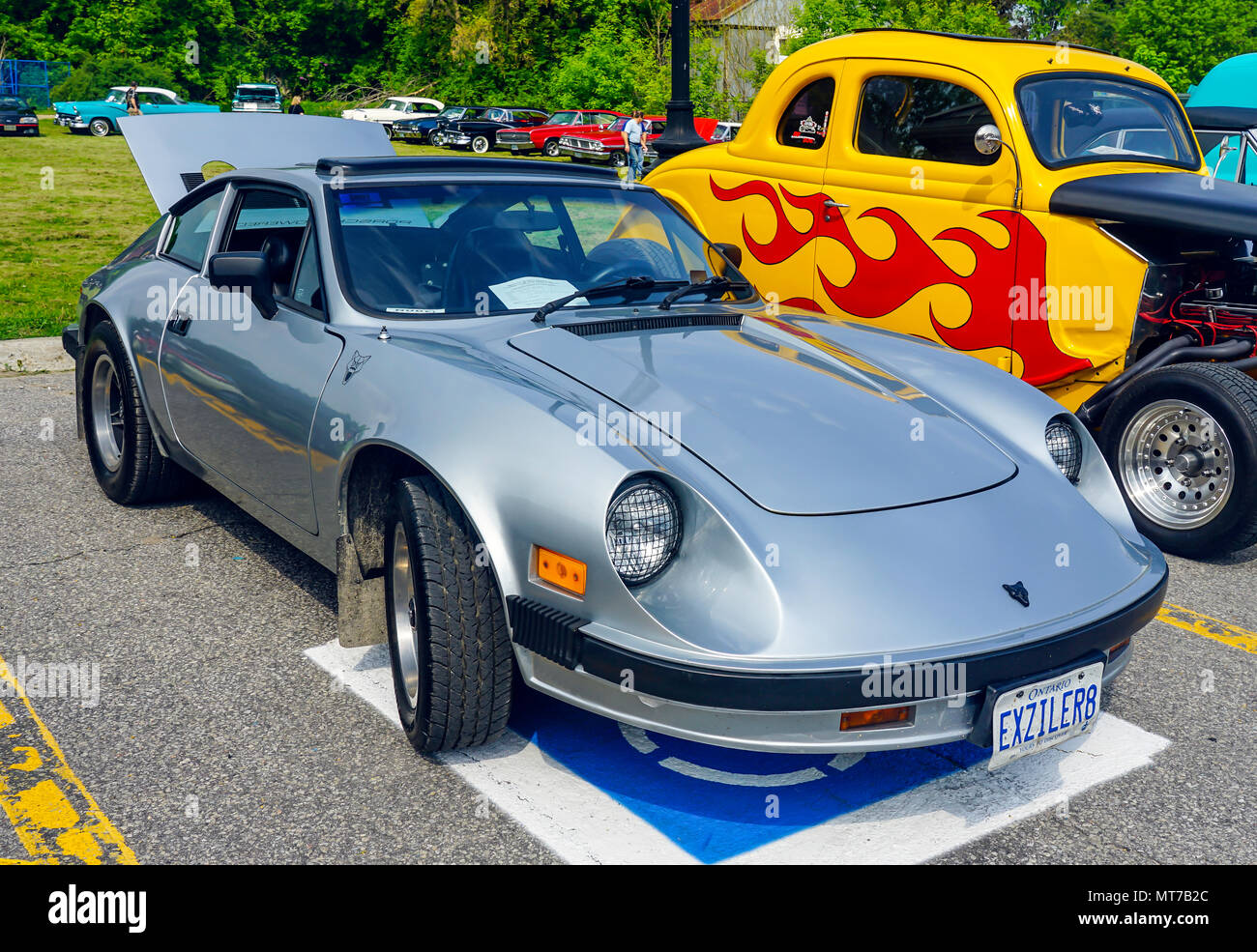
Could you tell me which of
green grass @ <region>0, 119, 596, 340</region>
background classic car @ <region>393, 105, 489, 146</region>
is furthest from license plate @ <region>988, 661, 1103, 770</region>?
background classic car @ <region>393, 105, 489, 146</region>

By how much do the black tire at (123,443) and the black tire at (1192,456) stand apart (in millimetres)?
4122

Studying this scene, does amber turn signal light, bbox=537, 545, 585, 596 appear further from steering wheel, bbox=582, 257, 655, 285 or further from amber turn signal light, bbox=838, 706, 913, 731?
steering wheel, bbox=582, 257, 655, 285

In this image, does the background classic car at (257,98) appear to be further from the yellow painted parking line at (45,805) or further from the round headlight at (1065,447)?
the round headlight at (1065,447)

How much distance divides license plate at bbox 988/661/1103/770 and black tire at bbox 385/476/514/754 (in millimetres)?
1177

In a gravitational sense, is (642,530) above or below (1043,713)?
above

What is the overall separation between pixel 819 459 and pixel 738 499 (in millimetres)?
317

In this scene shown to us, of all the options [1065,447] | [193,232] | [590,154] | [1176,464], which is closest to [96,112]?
[590,154]

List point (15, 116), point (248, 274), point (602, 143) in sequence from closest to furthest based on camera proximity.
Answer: point (248, 274), point (15, 116), point (602, 143)

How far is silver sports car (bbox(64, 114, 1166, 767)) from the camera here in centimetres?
252

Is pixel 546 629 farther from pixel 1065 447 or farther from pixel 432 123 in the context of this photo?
pixel 432 123

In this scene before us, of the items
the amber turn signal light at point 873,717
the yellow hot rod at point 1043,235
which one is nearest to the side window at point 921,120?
the yellow hot rod at point 1043,235

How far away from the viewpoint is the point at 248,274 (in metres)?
3.62

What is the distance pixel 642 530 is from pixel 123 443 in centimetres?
331

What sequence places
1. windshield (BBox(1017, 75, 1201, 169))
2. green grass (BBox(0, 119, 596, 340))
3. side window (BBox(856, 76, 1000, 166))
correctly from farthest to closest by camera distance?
green grass (BBox(0, 119, 596, 340)), side window (BBox(856, 76, 1000, 166)), windshield (BBox(1017, 75, 1201, 169))
